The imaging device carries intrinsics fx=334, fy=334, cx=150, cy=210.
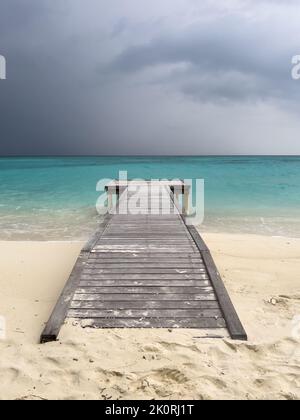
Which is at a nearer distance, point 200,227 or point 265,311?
point 265,311

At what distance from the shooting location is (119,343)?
13.5 feet

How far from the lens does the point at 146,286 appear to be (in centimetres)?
528

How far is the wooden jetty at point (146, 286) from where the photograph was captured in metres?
4.52

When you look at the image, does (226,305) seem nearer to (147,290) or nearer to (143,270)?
(147,290)

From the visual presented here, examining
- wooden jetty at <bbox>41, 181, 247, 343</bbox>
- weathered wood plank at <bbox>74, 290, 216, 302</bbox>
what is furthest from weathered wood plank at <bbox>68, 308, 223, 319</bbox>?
weathered wood plank at <bbox>74, 290, 216, 302</bbox>

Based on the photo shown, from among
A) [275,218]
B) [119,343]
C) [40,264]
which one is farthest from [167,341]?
[275,218]

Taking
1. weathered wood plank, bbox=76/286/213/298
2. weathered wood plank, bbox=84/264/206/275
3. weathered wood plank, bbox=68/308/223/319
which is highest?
weathered wood plank, bbox=84/264/206/275

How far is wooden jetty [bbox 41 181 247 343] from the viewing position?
4516 mm

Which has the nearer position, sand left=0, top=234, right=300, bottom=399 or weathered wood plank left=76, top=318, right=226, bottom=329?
sand left=0, top=234, right=300, bottom=399

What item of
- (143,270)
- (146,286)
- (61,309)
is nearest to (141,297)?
(146,286)

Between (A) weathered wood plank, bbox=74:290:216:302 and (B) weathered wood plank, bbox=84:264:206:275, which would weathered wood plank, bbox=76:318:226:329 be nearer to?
(A) weathered wood plank, bbox=74:290:216:302

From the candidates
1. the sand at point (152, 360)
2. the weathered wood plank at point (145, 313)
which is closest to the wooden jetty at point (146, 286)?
the weathered wood plank at point (145, 313)
